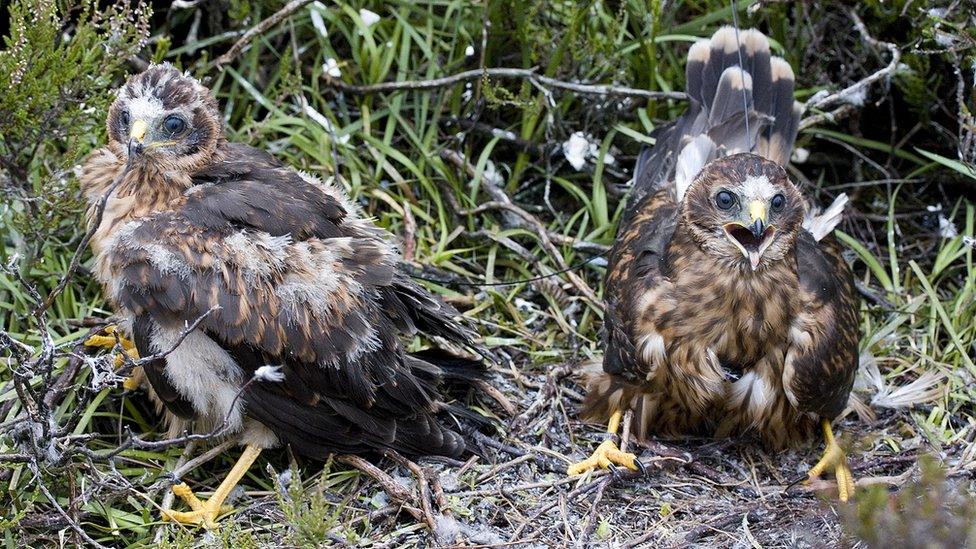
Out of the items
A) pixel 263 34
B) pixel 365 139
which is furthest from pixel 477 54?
pixel 263 34

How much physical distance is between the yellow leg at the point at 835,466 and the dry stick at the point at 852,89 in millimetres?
1469

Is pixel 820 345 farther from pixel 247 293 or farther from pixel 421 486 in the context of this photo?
pixel 247 293

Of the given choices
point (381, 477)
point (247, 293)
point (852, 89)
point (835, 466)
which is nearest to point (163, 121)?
point (247, 293)

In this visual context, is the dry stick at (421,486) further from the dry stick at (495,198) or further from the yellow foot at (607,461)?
the dry stick at (495,198)

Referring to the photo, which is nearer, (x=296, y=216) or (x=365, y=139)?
(x=296, y=216)

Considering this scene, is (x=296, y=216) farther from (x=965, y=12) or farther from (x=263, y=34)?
(x=965, y=12)

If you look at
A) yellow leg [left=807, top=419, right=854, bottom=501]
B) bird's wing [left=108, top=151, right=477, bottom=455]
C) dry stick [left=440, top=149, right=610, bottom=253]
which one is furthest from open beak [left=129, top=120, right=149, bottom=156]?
yellow leg [left=807, top=419, right=854, bottom=501]

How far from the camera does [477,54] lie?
16.9 ft

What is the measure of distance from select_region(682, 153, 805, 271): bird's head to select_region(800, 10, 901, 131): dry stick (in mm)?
1212

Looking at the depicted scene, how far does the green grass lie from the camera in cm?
458

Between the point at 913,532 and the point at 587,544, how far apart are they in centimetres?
128

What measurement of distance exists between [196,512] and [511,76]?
2.30 m

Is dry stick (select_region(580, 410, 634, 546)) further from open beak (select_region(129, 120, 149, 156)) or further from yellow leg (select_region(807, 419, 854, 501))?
open beak (select_region(129, 120, 149, 156))

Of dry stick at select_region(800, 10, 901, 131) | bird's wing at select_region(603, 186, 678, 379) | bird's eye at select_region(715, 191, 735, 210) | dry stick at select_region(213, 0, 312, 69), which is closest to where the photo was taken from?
bird's eye at select_region(715, 191, 735, 210)
